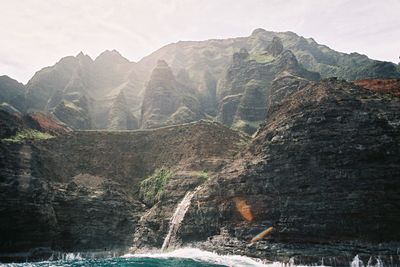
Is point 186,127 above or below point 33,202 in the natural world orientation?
above

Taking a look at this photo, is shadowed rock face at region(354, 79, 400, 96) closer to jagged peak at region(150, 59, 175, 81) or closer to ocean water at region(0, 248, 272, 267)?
ocean water at region(0, 248, 272, 267)

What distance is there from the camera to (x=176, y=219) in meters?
57.8

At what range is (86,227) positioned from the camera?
58531 millimetres

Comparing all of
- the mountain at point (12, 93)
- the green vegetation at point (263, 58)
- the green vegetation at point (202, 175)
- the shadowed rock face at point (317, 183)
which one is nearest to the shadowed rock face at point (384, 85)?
the shadowed rock face at point (317, 183)

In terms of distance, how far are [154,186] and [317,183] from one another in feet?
107

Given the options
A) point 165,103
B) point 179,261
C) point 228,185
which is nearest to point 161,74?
point 165,103

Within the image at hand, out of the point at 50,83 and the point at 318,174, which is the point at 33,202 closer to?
the point at 318,174

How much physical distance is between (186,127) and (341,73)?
8933 cm

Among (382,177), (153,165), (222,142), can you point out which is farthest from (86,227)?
(382,177)

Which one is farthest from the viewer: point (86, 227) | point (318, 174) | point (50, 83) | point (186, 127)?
point (50, 83)

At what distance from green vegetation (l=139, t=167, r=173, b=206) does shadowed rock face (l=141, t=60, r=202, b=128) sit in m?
A: 60.6

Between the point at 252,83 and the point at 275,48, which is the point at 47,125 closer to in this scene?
the point at 252,83

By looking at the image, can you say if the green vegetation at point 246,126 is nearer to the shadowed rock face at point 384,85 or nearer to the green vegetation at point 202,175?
the green vegetation at point 202,175

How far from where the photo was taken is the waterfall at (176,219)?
55.9 metres
